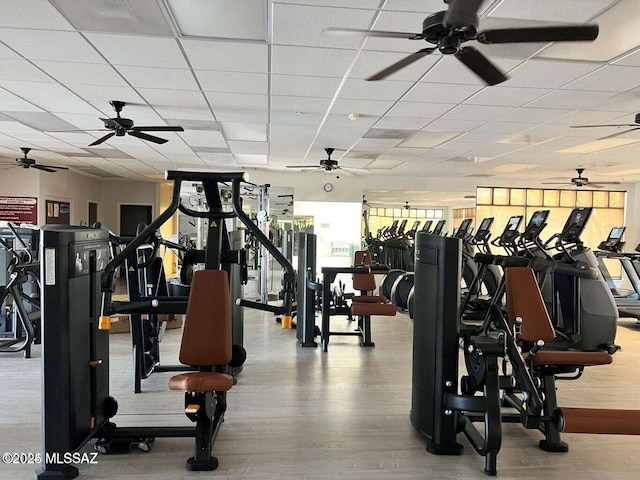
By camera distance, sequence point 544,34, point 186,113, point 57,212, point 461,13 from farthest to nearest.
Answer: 1. point 57,212
2. point 186,113
3. point 544,34
4. point 461,13

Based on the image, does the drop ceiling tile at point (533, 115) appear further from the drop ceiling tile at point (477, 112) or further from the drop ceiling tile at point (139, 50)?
the drop ceiling tile at point (139, 50)

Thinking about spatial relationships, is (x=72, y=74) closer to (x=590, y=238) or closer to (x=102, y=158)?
(x=102, y=158)

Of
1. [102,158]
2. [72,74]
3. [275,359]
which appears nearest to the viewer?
[72,74]

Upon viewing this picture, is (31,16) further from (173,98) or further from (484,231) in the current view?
(484,231)

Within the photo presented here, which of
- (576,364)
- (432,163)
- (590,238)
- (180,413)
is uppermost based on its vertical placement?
(432,163)

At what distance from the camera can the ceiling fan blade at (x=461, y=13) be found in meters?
2.10

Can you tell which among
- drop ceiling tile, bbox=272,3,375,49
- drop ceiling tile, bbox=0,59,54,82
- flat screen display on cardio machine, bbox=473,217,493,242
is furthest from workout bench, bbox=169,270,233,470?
flat screen display on cardio machine, bbox=473,217,493,242

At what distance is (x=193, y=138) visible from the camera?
6.43 meters

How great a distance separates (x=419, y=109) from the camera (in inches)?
186

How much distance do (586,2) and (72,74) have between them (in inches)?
154

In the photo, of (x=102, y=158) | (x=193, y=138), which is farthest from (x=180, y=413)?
(x=102, y=158)

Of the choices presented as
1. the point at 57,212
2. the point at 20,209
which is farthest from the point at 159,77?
the point at 57,212

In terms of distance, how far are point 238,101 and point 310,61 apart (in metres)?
1.36

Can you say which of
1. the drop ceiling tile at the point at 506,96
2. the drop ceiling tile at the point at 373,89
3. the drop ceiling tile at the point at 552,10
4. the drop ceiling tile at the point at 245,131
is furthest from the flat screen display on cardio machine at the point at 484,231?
the drop ceiling tile at the point at 552,10
